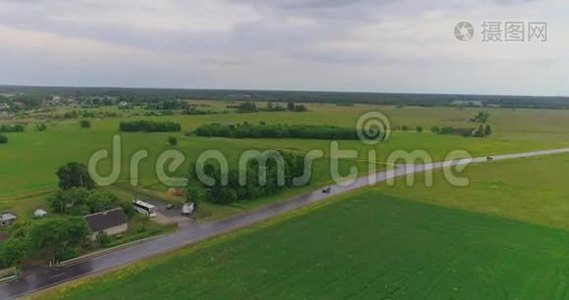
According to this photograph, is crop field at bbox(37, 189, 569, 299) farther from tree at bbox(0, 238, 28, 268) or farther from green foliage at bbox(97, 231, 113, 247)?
green foliage at bbox(97, 231, 113, 247)

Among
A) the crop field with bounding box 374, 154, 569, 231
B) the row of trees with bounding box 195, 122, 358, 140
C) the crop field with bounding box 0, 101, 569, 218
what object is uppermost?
the row of trees with bounding box 195, 122, 358, 140

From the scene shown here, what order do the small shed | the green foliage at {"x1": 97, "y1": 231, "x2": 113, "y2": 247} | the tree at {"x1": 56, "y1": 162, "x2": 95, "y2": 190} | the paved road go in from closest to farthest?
1. the paved road
2. the green foliage at {"x1": 97, "y1": 231, "x2": 113, "y2": 247}
3. the small shed
4. the tree at {"x1": 56, "y1": 162, "x2": 95, "y2": 190}

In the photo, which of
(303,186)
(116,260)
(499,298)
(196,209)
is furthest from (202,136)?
(499,298)

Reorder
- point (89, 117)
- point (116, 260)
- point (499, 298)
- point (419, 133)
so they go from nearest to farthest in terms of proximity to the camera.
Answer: point (499, 298)
point (116, 260)
point (419, 133)
point (89, 117)

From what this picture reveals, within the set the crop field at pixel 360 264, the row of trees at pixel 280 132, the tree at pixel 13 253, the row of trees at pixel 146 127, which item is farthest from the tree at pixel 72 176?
the row of trees at pixel 146 127

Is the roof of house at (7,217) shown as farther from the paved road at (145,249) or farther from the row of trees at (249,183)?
the row of trees at (249,183)

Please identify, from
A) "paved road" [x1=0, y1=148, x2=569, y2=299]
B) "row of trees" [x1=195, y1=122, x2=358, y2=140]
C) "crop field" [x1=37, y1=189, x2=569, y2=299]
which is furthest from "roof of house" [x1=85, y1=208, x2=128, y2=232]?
"row of trees" [x1=195, y1=122, x2=358, y2=140]

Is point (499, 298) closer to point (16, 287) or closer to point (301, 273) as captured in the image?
point (301, 273)
